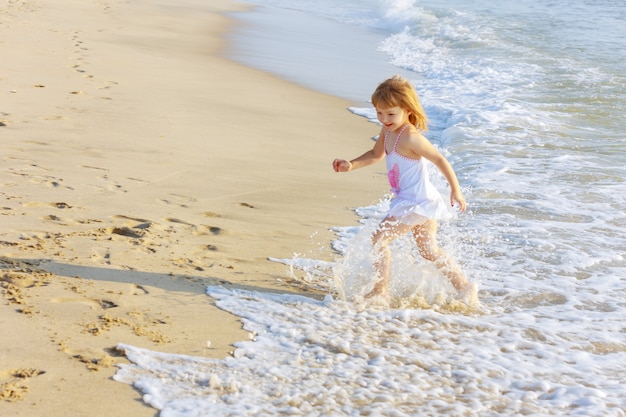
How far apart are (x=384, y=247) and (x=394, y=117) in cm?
71

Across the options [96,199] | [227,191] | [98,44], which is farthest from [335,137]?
[98,44]

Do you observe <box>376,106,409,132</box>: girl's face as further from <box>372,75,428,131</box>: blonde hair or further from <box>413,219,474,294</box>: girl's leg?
<box>413,219,474,294</box>: girl's leg

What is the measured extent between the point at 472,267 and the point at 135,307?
7.09 ft

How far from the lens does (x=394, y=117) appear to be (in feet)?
14.5

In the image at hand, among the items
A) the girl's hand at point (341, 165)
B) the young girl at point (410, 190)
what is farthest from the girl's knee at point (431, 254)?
the girl's hand at point (341, 165)

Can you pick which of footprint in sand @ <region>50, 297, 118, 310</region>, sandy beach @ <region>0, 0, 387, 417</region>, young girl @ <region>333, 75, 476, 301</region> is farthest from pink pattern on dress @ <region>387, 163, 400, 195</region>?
footprint in sand @ <region>50, 297, 118, 310</region>

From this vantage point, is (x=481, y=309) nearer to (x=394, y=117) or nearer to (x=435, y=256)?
(x=435, y=256)

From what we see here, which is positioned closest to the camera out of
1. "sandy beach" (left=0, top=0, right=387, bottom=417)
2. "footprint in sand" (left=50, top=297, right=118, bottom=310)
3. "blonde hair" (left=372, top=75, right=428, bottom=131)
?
"sandy beach" (left=0, top=0, right=387, bottom=417)

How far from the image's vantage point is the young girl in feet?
14.5

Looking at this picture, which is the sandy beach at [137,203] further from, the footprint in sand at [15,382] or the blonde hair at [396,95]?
the blonde hair at [396,95]

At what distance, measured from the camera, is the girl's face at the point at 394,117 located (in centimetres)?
441

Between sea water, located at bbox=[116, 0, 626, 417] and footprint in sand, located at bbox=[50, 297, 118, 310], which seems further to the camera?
footprint in sand, located at bbox=[50, 297, 118, 310]

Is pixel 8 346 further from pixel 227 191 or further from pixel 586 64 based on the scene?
pixel 586 64

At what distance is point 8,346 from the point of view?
133 inches
